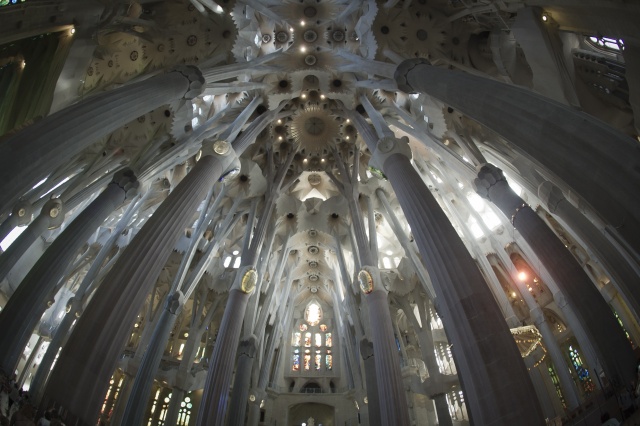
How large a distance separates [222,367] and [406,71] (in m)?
11.2

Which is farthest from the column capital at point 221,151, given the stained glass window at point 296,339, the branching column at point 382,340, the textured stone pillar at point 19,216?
the stained glass window at point 296,339

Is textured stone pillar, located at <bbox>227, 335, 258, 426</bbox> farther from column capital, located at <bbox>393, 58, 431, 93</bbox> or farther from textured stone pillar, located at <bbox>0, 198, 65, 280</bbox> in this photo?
column capital, located at <bbox>393, 58, 431, 93</bbox>

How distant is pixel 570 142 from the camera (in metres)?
5.79

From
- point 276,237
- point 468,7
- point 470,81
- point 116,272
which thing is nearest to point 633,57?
point 470,81

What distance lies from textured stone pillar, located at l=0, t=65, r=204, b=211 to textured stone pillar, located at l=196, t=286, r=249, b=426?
820 cm

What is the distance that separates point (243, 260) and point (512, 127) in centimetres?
1255

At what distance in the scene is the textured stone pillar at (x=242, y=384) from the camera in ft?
46.2

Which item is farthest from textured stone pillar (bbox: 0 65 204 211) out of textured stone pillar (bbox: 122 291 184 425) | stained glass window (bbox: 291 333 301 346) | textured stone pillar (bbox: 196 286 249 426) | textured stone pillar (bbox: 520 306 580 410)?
stained glass window (bbox: 291 333 301 346)

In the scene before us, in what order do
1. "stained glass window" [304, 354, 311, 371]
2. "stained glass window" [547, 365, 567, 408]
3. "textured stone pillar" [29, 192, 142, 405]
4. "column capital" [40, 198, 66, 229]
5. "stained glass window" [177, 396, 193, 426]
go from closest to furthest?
"textured stone pillar" [29, 192, 142, 405]
"column capital" [40, 198, 66, 229]
"stained glass window" [547, 365, 567, 408]
"stained glass window" [177, 396, 193, 426]
"stained glass window" [304, 354, 311, 371]

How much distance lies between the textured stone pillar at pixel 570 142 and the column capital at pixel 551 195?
543 cm

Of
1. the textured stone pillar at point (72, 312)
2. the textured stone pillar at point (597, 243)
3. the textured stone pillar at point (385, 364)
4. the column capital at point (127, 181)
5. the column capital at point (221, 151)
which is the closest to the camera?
the textured stone pillar at point (597, 243)

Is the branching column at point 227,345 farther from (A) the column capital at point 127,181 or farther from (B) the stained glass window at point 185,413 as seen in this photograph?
(B) the stained glass window at point 185,413

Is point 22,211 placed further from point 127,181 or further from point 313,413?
point 313,413

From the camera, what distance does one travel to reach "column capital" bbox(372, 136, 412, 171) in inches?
452
